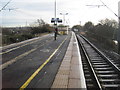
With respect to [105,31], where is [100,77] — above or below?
below

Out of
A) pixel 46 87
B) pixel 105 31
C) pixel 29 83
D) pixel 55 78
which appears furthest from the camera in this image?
pixel 105 31

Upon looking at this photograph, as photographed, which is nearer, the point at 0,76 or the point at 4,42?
the point at 0,76

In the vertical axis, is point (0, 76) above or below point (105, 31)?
below

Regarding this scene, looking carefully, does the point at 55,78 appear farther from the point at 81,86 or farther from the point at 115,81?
the point at 115,81

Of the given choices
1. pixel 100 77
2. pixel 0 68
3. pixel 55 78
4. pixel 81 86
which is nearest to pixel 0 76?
pixel 0 68

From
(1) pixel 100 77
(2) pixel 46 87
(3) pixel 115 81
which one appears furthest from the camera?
(1) pixel 100 77

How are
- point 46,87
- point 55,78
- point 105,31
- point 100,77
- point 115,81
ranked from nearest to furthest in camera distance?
point 46,87 < point 55,78 < point 115,81 < point 100,77 < point 105,31

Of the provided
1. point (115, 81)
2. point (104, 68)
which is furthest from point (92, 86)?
point (104, 68)

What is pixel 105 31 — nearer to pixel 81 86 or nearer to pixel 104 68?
pixel 104 68

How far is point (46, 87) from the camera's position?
725 centimetres

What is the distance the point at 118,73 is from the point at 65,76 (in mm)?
3695

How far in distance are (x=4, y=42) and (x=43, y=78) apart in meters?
19.6

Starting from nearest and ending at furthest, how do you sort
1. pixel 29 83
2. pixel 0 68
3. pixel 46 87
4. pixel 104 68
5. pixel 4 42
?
pixel 46 87 < pixel 29 83 < pixel 0 68 < pixel 104 68 < pixel 4 42

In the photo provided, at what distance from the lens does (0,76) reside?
8.96 meters
